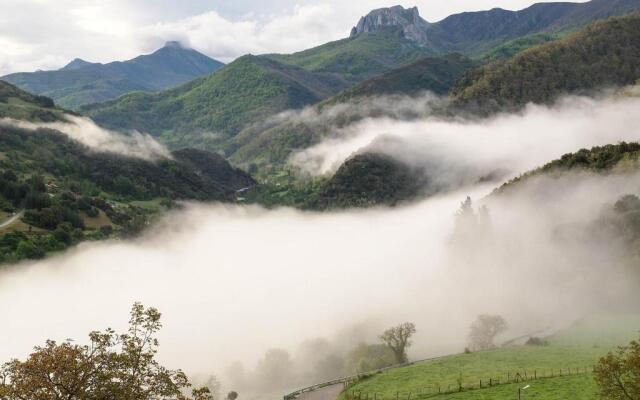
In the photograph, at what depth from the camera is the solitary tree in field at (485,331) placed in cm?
12325

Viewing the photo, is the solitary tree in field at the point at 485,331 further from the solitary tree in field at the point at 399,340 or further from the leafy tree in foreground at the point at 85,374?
the leafy tree in foreground at the point at 85,374

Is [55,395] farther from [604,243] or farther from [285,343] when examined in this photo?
[604,243]

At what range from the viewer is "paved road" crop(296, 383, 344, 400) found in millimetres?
100175

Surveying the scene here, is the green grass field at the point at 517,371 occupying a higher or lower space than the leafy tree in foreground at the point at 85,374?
lower

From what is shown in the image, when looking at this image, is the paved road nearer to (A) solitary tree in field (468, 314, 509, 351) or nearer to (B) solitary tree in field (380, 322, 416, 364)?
(B) solitary tree in field (380, 322, 416, 364)

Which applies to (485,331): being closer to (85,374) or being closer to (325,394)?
(325,394)

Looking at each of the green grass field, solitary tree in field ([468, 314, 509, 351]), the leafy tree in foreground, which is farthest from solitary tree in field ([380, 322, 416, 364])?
the leafy tree in foreground

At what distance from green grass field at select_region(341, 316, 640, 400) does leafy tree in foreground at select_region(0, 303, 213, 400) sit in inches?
2071

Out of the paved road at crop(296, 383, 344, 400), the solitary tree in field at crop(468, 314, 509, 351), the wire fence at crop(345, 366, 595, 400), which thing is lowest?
the wire fence at crop(345, 366, 595, 400)

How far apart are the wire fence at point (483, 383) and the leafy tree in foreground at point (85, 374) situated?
52.7m

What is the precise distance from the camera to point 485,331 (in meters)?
125

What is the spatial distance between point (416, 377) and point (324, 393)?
19.0m

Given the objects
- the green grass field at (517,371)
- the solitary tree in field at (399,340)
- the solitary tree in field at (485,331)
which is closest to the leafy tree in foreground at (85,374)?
the green grass field at (517,371)

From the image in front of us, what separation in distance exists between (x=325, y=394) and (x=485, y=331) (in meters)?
45.6
